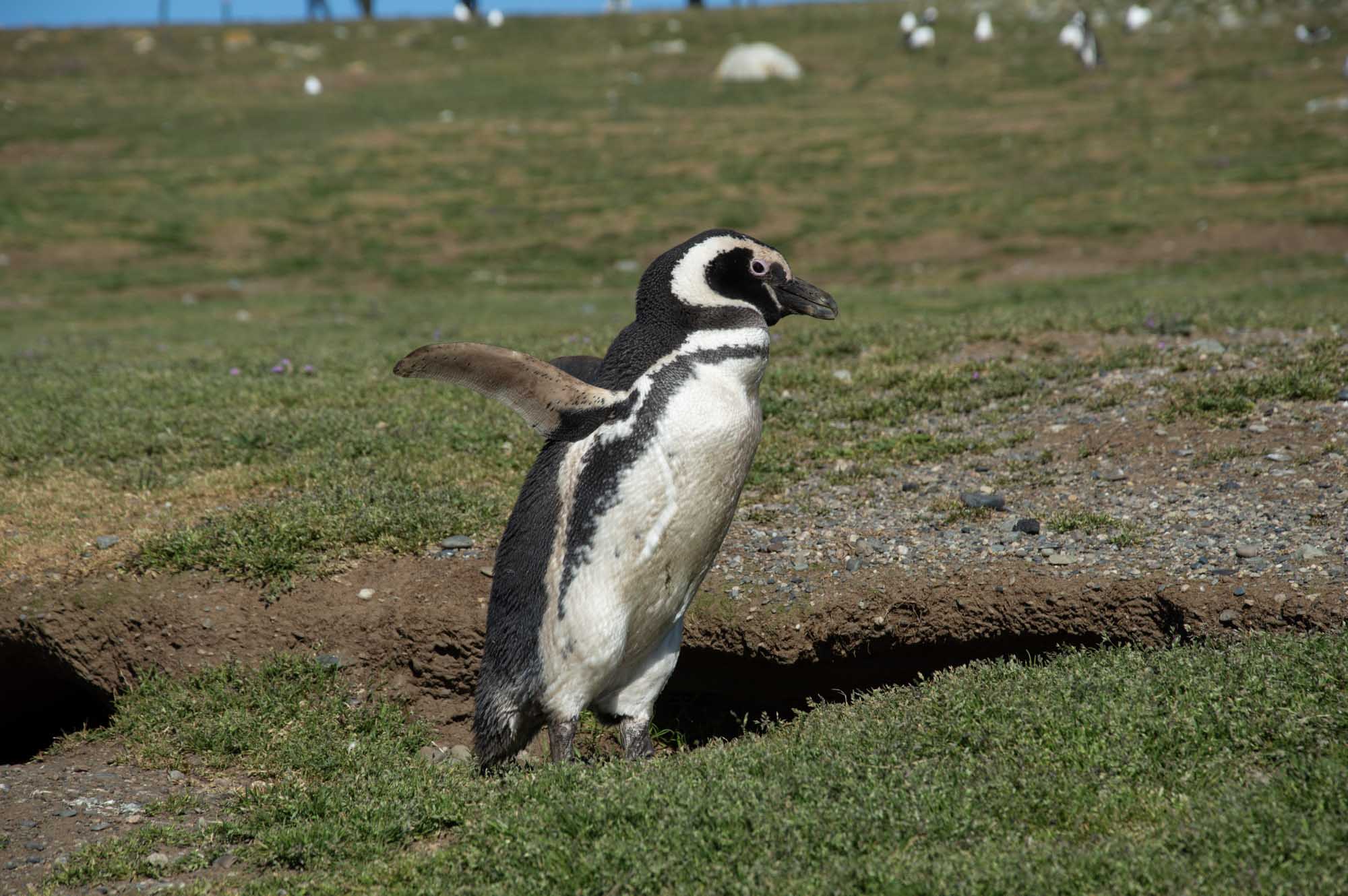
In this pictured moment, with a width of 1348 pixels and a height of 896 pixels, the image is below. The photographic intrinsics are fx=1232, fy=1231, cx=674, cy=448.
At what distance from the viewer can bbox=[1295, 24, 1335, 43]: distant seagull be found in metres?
36.9

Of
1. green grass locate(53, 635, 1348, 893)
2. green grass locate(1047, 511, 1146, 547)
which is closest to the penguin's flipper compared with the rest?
green grass locate(53, 635, 1348, 893)

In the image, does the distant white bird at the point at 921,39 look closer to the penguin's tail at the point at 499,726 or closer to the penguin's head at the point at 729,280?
the penguin's head at the point at 729,280

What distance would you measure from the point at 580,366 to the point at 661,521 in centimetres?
98

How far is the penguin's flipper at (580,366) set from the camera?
511 centimetres

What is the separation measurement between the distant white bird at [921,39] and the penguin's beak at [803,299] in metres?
41.9

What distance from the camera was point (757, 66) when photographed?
40938 mm

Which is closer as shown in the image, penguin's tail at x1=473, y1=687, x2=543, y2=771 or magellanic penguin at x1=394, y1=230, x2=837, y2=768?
magellanic penguin at x1=394, y1=230, x2=837, y2=768

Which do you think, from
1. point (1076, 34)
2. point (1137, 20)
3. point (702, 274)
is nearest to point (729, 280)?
point (702, 274)

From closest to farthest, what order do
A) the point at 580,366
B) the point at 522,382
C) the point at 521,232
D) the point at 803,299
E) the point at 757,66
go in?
the point at 522,382, the point at 803,299, the point at 580,366, the point at 521,232, the point at 757,66

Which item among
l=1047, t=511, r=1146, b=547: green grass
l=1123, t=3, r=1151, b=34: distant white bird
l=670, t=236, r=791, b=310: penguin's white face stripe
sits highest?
l=1123, t=3, r=1151, b=34: distant white bird

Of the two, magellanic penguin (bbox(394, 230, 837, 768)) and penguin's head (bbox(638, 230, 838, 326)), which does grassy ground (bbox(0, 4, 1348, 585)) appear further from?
penguin's head (bbox(638, 230, 838, 326))

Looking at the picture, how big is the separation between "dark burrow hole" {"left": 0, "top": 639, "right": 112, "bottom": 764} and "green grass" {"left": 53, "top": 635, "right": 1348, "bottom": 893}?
1833 mm

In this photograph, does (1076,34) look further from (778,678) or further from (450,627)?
(450,627)

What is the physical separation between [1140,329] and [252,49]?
47.3 meters
